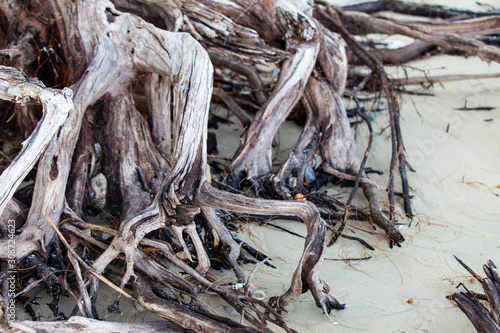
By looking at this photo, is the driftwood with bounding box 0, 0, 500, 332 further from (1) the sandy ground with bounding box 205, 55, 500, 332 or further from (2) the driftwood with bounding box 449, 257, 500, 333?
(2) the driftwood with bounding box 449, 257, 500, 333

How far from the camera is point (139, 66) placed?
9.55 feet

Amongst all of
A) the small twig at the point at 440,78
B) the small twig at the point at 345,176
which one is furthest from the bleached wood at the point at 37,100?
the small twig at the point at 440,78

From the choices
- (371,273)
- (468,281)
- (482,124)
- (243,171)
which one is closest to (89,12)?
(243,171)

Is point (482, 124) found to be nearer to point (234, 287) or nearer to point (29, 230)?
point (234, 287)

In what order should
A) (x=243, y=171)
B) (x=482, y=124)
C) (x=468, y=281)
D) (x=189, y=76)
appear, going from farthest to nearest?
(x=482, y=124), (x=243, y=171), (x=189, y=76), (x=468, y=281)

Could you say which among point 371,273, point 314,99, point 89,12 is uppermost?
point 89,12

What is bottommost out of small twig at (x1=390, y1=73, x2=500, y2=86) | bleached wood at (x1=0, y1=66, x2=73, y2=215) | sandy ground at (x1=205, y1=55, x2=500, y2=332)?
sandy ground at (x1=205, y1=55, x2=500, y2=332)

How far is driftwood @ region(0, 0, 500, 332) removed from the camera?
84.1 inches

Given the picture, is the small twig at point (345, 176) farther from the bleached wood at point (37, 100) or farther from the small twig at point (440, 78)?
the bleached wood at point (37, 100)

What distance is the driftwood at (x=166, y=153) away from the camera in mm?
2137

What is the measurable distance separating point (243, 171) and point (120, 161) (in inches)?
31.9

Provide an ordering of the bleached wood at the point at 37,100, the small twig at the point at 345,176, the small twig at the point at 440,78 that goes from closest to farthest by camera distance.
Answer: the bleached wood at the point at 37,100 → the small twig at the point at 345,176 → the small twig at the point at 440,78

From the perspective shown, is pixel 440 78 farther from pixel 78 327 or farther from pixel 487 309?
pixel 78 327

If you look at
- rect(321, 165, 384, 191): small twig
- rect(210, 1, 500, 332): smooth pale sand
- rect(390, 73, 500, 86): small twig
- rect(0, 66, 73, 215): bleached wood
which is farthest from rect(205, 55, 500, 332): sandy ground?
rect(0, 66, 73, 215): bleached wood
